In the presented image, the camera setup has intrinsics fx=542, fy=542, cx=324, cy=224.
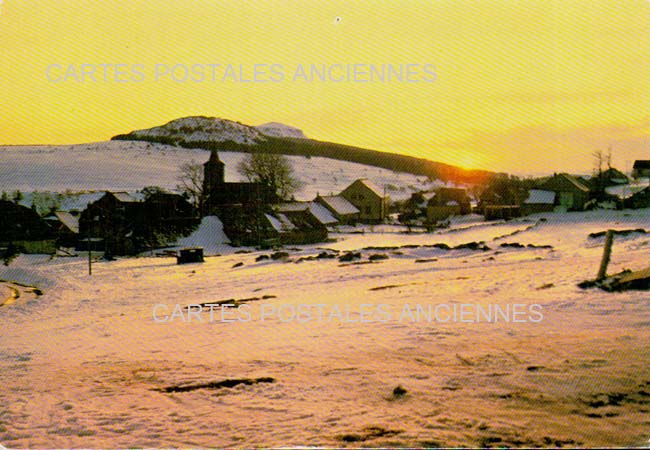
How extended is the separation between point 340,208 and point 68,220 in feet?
85.2

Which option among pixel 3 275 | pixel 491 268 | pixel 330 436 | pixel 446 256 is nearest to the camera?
pixel 330 436

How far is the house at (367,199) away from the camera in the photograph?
186 feet

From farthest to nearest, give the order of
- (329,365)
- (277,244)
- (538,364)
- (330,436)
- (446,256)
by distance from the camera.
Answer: (277,244) < (446,256) < (329,365) < (538,364) < (330,436)

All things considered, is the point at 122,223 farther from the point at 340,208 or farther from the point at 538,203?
the point at 538,203

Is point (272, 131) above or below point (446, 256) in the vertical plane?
above

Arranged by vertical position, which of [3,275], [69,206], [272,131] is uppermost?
[272,131]

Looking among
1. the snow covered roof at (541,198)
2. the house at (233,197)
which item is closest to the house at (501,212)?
the snow covered roof at (541,198)

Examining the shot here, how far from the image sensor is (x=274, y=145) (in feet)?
182

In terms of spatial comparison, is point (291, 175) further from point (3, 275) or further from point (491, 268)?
point (491, 268)

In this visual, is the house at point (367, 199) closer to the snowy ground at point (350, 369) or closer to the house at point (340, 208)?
the house at point (340, 208)

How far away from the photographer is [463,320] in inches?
525

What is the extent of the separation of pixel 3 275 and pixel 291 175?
3166 cm

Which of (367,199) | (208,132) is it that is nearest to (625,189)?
(367,199)

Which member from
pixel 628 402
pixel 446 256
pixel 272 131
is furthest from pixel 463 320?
pixel 272 131
